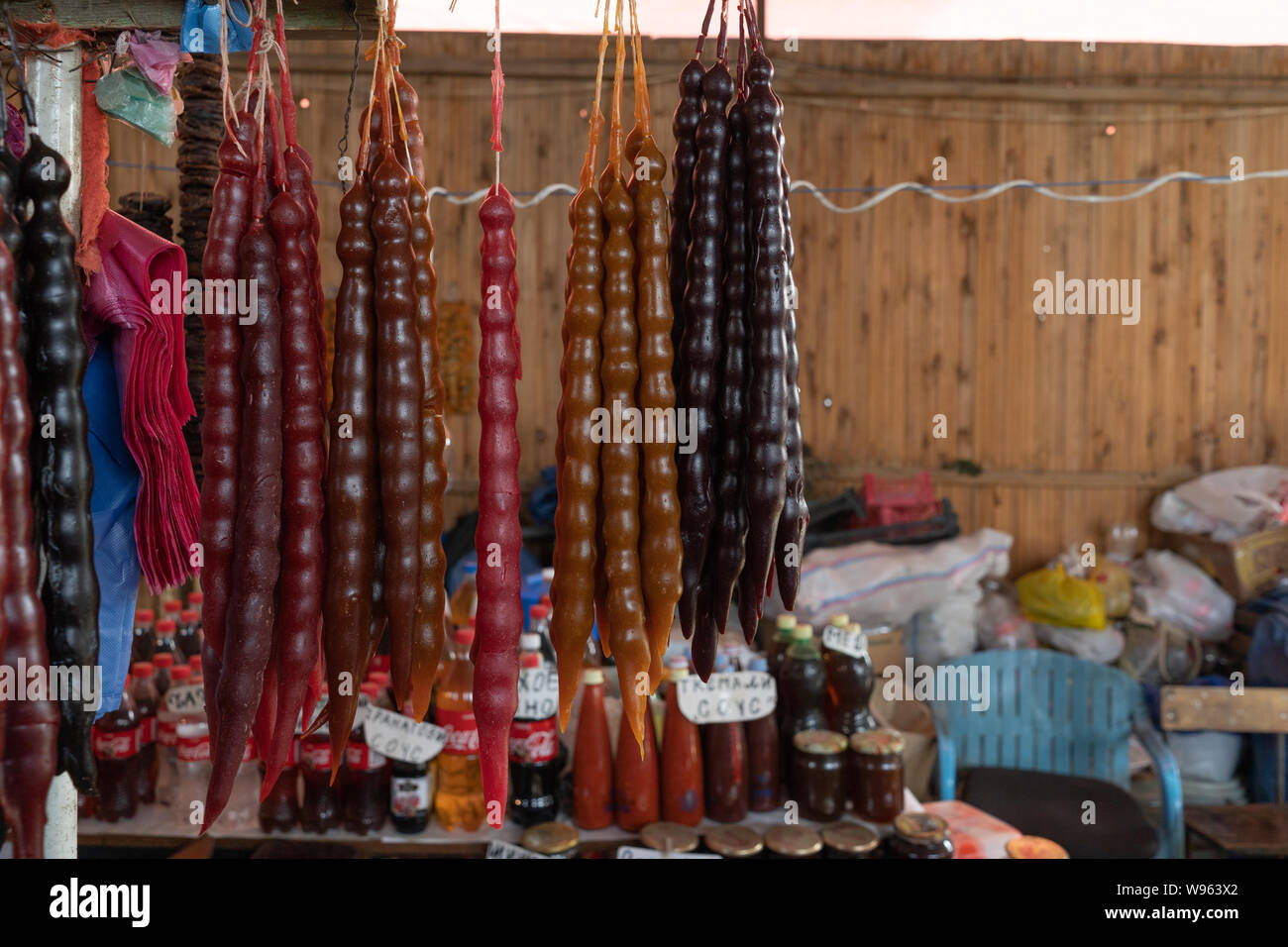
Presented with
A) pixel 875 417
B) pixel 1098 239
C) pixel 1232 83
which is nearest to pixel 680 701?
pixel 875 417

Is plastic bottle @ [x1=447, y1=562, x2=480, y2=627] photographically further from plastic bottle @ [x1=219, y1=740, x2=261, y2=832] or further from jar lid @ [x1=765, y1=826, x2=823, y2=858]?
jar lid @ [x1=765, y1=826, x2=823, y2=858]

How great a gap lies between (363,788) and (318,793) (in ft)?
0.39

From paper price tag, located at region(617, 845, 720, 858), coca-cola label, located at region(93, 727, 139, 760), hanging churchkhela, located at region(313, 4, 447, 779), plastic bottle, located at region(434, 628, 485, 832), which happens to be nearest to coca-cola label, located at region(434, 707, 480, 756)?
plastic bottle, located at region(434, 628, 485, 832)

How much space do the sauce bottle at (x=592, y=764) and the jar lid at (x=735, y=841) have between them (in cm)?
29

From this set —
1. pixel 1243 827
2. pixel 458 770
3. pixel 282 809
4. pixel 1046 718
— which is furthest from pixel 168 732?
pixel 1243 827

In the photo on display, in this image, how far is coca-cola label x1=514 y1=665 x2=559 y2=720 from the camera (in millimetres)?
2330

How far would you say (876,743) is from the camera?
244cm

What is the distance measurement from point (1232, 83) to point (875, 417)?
9.28 feet

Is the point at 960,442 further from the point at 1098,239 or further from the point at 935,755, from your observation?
the point at 935,755

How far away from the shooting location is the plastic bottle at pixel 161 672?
2.59 metres

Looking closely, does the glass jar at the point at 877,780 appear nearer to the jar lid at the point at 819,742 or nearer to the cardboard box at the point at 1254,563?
the jar lid at the point at 819,742

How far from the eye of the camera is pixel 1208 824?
Result: 368 centimetres

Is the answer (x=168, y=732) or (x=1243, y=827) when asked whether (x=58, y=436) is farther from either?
(x=1243, y=827)

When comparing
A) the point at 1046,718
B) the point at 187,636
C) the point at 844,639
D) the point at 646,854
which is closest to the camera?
the point at 646,854
